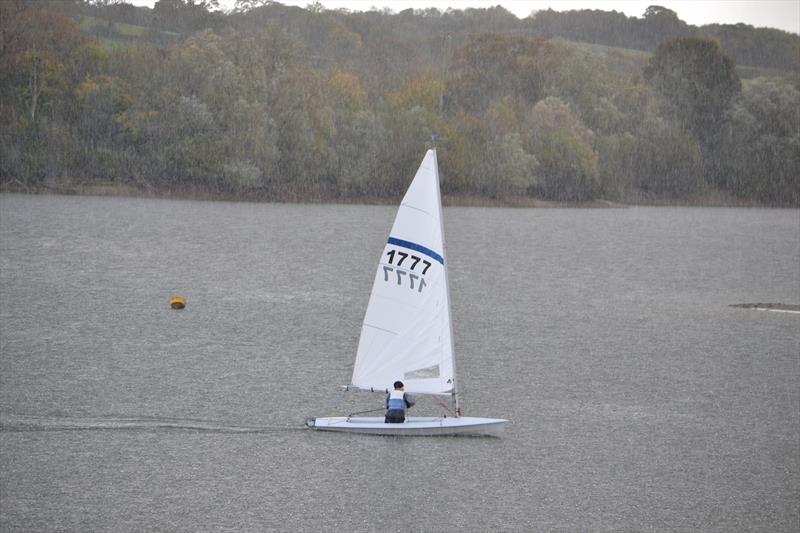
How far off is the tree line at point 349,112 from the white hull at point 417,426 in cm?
7063

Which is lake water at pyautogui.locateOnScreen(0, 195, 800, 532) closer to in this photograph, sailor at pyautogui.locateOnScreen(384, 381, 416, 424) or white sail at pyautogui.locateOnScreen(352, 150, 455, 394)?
sailor at pyautogui.locateOnScreen(384, 381, 416, 424)

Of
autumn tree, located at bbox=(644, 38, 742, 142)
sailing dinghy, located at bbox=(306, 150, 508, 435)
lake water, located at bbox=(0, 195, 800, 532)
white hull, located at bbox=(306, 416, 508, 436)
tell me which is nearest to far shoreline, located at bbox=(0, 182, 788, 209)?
autumn tree, located at bbox=(644, 38, 742, 142)

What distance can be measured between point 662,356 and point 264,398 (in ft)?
38.4

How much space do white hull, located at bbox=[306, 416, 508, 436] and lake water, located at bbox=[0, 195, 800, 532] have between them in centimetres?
19

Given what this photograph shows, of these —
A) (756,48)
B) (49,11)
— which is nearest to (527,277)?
→ (49,11)

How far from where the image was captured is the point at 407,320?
669 inches

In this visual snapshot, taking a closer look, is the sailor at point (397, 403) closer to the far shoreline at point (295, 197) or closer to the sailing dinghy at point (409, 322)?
the sailing dinghy at point (409, 322)

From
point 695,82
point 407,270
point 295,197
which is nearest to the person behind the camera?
point 407,270

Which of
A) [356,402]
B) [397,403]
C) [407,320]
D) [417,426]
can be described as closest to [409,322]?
[407,320]

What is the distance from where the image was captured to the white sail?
16.9 meters

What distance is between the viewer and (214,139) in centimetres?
8619

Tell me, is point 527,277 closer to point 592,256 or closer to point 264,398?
point 592,256

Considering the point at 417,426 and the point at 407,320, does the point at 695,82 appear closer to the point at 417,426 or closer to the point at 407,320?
the point at 407,320

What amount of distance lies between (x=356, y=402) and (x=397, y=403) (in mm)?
3622
